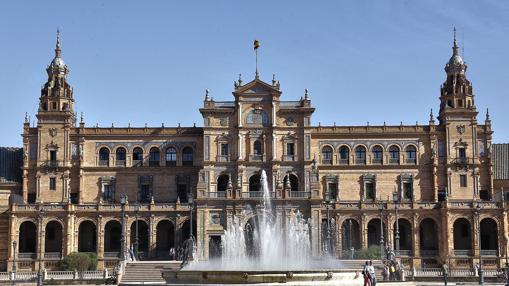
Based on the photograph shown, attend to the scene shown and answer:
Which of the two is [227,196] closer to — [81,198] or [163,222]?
[163,222]

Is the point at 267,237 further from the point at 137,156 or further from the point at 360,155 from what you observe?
the point at 137,156

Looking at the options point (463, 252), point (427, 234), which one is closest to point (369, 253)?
point (463, 252)

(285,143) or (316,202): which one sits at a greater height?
(285,143)

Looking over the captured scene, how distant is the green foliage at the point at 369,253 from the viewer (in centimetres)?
8088

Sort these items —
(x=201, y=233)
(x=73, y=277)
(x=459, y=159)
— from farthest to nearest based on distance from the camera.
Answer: (x=459, y=159) → (x=201, y=233) → (x=73, y=277)

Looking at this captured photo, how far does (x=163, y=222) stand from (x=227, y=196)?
8337mm

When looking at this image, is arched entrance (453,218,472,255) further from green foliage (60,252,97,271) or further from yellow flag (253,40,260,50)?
green foliage (60,252,97,271)

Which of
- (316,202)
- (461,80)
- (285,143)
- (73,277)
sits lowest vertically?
(73,277)

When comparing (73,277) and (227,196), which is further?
(227,196)

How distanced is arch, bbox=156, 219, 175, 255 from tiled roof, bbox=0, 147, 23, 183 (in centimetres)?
1630


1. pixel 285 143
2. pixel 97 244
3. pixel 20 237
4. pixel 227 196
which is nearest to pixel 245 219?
pixel 227 196

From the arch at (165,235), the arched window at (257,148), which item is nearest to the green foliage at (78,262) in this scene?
the arch at (165,235)

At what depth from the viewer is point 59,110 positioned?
92.2m

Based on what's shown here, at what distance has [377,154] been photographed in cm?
9325
